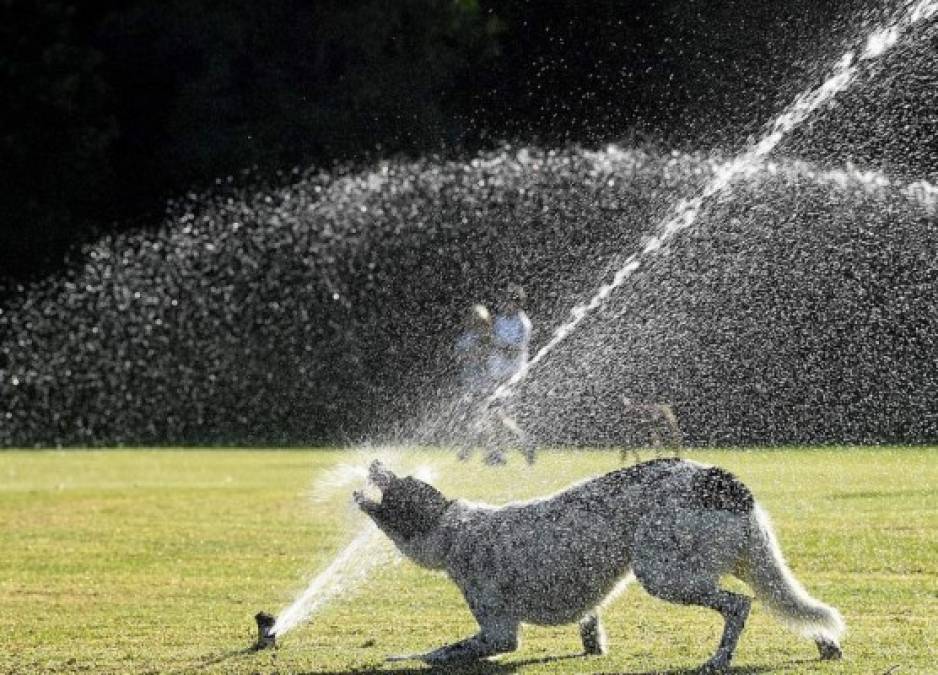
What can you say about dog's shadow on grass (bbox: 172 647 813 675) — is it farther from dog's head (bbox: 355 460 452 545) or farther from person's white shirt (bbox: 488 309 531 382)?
person's white shirt (bbox: 488 309 531 382)

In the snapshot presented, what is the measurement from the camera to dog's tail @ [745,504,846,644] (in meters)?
6.68

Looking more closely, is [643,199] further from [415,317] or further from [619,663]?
[619,663]

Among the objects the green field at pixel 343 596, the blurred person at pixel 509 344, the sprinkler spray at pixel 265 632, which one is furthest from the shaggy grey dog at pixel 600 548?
the blurred person at pixel 509 344

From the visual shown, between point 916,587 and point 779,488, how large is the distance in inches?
195

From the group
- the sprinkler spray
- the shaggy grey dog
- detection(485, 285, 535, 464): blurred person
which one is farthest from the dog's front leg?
detection(485, 285, 535, 464): blurred person

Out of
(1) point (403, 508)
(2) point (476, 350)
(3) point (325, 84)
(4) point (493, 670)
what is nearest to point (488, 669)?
(4) point (493, 670)

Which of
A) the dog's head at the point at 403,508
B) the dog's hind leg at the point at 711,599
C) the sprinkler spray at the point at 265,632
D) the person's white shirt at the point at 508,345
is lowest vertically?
the dog's hind leg at the point at 711,599

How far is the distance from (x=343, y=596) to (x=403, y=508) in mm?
2169

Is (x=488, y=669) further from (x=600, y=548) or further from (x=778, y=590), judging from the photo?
(x=778, y=590)

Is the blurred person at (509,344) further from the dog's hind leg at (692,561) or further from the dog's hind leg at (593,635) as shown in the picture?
the dog's hind leg at (692,561)

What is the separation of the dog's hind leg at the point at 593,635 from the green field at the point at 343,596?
94 mm

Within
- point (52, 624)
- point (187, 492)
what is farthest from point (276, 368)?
point (52, 624)

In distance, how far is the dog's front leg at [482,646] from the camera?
6.74m

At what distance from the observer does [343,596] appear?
8.93m
